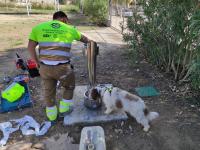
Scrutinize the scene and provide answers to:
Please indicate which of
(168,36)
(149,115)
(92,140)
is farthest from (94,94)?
(168,36)

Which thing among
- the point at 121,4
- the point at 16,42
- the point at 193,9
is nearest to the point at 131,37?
the point at 193,9

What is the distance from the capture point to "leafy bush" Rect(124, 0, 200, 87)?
571 centimetres

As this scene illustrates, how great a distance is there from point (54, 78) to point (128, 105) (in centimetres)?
134

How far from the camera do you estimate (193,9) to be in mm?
5547

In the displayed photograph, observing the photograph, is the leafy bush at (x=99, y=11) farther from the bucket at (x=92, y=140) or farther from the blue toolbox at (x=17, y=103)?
the bucket at (x=92, y=140)

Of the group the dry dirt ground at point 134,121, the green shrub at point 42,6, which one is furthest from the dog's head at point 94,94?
the green shrub at point 42,6

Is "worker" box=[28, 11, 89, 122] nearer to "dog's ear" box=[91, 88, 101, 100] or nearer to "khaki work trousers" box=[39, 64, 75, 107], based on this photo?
"khaki work trousers" box=[39, 64, 75, 107]

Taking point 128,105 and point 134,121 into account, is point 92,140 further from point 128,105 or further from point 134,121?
point 134,121

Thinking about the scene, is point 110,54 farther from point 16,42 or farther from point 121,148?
point 121,148

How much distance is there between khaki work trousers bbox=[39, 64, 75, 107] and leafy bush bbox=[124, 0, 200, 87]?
214 centimetres

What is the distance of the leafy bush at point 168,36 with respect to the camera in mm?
5707

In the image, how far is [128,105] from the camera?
190 inches

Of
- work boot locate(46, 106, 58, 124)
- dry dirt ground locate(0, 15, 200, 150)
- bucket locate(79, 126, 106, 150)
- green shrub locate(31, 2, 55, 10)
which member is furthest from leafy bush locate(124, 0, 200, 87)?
green shrub locate(31, 2, 55, 10)

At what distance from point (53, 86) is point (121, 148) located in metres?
1.57
